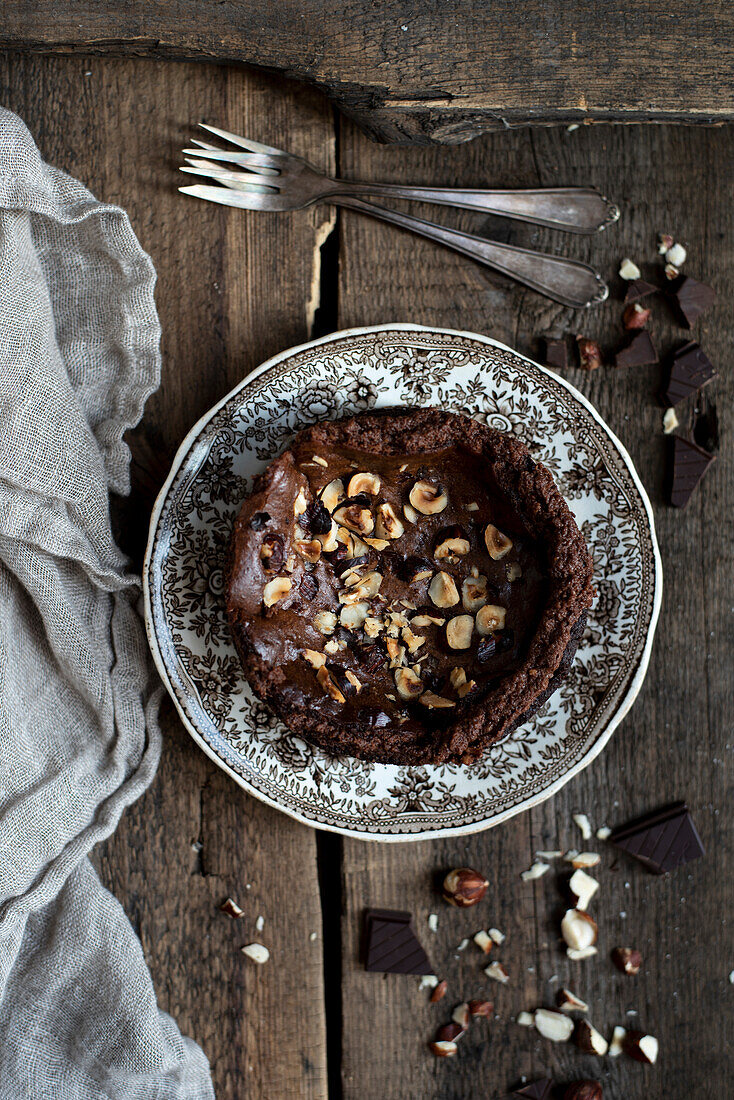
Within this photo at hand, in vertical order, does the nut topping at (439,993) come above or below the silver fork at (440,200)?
below

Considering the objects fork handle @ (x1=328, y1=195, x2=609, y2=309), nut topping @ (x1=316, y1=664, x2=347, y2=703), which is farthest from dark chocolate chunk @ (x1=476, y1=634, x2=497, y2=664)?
fork handle @ (x1=328, y1=195, x2=609, y2=309)

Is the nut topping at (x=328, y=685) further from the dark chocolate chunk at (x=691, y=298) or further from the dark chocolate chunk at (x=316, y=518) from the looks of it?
the dark chocolate chunk at (x=691, y=298)

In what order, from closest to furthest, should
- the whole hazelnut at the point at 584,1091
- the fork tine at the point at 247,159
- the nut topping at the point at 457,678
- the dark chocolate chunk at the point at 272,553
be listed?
the dark chocolate chunk at the point at 272,553 < the nut topping at the point at 457,678 < the fork tine at the point at 247,159 < the whole hazelnut at the point at 584,1091

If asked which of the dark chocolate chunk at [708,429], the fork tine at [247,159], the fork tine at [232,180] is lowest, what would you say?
the dark chocolate chunk at [708,429]

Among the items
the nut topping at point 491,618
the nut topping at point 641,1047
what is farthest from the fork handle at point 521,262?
the nut topping at point 641,1047

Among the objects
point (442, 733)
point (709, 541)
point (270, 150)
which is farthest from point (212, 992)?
point (270, 150)

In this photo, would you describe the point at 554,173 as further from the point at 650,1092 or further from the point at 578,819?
the point at 650,1092

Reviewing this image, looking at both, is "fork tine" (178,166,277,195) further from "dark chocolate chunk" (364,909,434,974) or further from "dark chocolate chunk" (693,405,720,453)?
"dark chocolate chunk" (364,909,434,974)
